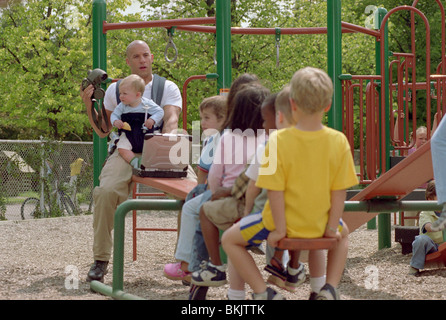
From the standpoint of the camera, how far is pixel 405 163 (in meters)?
4.20

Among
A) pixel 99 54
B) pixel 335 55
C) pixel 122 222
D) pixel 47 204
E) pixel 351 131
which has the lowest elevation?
pixel 47 204

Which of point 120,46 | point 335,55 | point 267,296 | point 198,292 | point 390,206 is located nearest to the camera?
point 267,296

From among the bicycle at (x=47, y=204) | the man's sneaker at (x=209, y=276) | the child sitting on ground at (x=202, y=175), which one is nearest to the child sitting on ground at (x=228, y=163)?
the man's sneaker at (x=209, y=276)

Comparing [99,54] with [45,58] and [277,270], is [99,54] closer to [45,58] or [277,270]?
[277,270]

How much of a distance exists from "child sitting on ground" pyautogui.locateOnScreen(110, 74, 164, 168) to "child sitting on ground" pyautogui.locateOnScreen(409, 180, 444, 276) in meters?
2.20

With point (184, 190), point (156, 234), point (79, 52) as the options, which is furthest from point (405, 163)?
point (79, 52)

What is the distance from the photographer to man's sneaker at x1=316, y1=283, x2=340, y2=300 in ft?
10.5

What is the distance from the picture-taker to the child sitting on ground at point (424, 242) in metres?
5.38

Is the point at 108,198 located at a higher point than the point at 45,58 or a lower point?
lower

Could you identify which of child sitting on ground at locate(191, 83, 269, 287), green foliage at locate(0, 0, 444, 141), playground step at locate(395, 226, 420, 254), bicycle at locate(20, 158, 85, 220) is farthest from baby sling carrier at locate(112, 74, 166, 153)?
green foliage at locate(0, 0, 444, 141)

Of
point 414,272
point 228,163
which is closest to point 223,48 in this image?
point 228,163

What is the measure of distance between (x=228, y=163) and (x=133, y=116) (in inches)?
64.1

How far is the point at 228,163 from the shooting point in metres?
3.49
